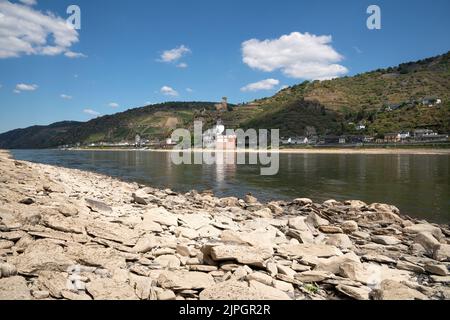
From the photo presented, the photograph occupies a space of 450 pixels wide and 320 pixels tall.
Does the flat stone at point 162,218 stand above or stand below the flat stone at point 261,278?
above

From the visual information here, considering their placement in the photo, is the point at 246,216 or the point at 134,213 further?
the point at 246,216

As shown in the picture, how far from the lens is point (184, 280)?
750 centimetres

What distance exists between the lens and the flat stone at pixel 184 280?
726 cm

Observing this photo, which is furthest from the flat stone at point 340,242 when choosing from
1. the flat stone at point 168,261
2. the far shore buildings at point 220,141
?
the far shore buildings at point 220,141

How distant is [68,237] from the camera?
9188mm

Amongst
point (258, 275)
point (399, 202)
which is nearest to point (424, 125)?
point (399, 202)

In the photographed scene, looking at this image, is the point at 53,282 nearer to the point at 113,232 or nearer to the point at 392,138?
the point at 113,232

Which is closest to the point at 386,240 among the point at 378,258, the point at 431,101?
the point at 378,258

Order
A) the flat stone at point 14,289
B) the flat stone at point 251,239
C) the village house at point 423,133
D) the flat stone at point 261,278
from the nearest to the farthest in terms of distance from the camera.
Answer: the flat stone at point 14,289 < the flat stone at point 261,278 < the flat stone at point 251,239 < the village house at point 423,133

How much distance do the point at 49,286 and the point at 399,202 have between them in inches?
1012

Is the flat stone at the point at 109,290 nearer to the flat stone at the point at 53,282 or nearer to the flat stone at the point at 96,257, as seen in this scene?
the flat stone at the point at 53,282

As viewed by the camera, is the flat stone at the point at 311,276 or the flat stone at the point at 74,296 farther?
the flat stone at the point at 311,276

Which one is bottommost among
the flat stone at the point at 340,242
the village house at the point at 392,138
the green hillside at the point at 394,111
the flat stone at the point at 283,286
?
the flat stone at the point at 340,242

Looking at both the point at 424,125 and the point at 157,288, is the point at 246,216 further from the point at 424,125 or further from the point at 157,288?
the point at 424,125
